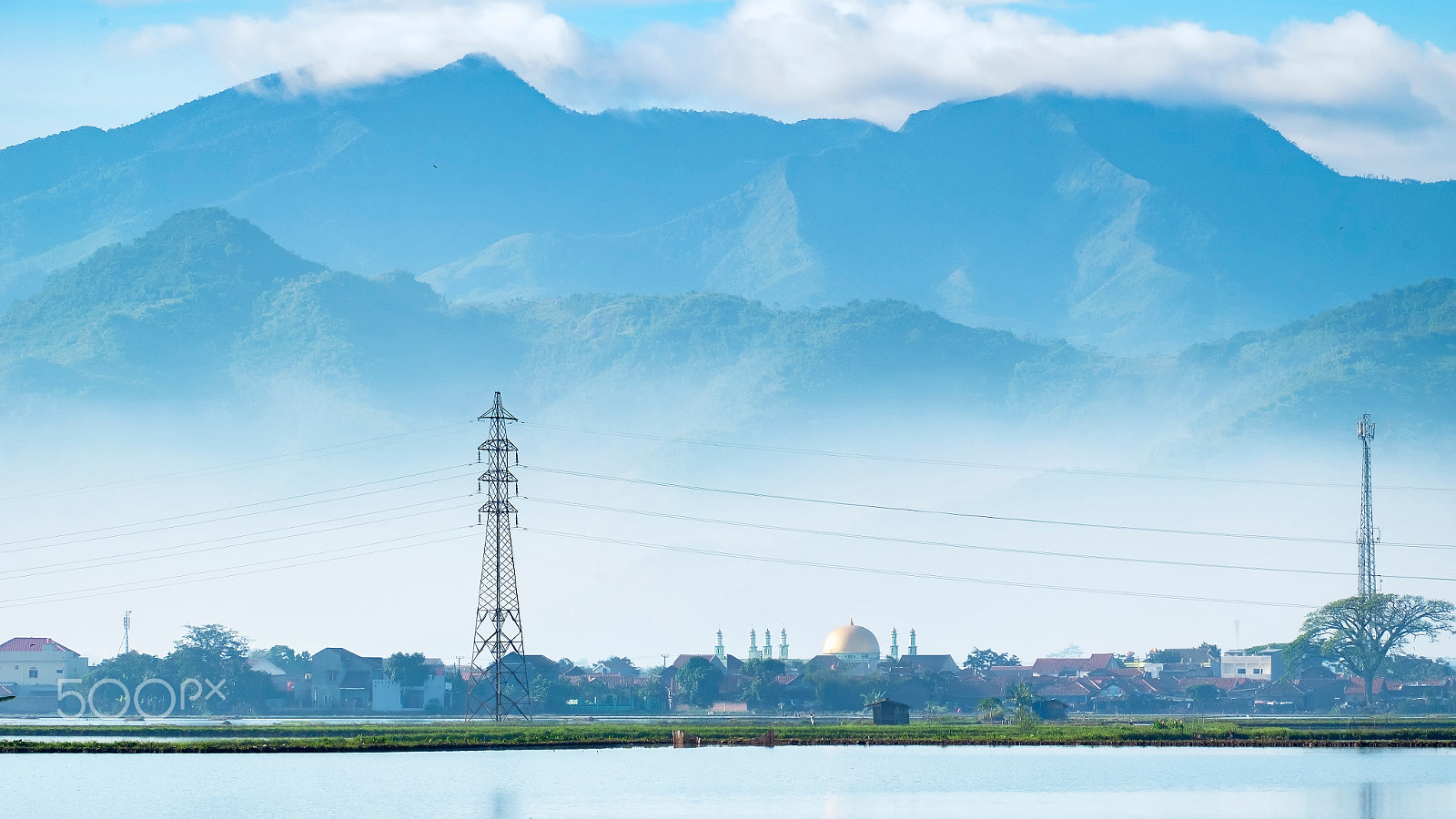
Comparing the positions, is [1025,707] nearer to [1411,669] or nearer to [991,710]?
[991,710]

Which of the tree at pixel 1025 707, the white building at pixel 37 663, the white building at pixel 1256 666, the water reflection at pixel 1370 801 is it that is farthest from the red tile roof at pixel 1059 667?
the water reflection at pixel 1370 801

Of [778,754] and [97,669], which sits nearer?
[778,754]

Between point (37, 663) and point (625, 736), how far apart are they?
97753 mm

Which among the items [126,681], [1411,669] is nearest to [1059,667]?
[1411,669]

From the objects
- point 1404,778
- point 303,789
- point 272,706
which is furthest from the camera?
point 272,706

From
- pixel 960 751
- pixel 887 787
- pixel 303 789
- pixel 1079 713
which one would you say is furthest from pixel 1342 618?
pixel 303 789

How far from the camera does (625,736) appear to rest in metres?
93.1

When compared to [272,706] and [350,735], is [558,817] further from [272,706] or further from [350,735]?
[272,706]

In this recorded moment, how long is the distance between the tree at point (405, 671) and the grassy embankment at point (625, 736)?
4454 cm

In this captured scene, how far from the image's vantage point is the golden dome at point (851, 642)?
191m

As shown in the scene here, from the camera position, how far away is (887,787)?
2537 inches

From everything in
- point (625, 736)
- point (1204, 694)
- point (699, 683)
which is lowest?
point (1204, 694)

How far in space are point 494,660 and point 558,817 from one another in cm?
4320

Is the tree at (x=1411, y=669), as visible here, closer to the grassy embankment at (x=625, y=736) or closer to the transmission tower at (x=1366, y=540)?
the transmission tower at (x=1366, y=540)
